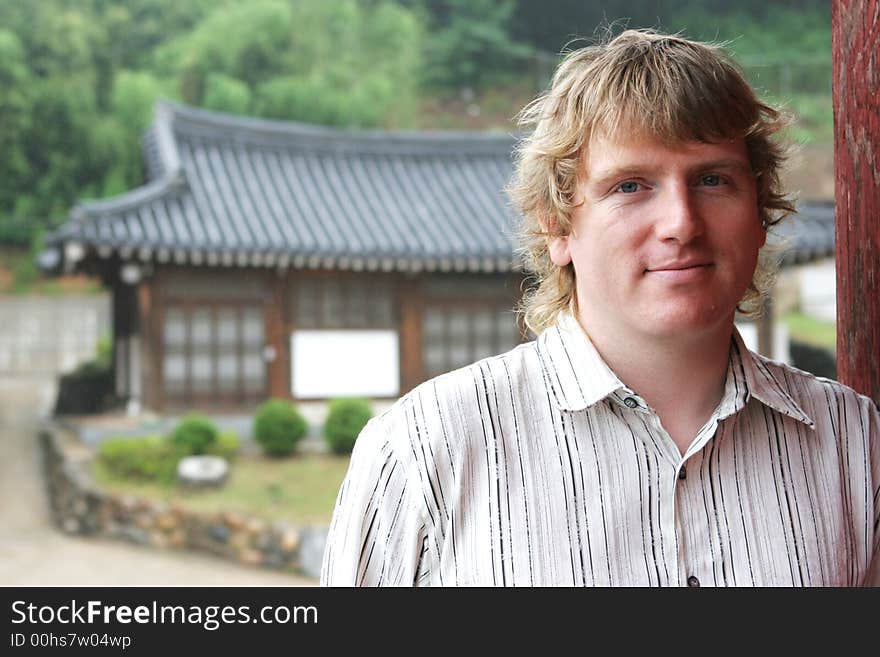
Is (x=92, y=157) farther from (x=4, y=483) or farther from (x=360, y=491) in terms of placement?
(x=360, y=491)

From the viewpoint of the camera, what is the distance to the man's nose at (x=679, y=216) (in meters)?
0.63

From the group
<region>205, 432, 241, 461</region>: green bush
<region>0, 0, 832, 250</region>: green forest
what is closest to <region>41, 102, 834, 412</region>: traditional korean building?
<region>205, 432, 241, 461</region>: green bush

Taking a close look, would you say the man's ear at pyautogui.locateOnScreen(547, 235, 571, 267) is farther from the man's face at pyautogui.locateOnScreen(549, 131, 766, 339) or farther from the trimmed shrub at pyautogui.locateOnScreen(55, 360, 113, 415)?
the trimmed shrub at pyautogui.locateOnScreen(55, 360, 113, 415)

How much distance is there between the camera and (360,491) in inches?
25.7

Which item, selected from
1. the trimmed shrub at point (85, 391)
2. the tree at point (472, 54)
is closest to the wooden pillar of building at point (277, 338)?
the trimmed shrub at point (85, 391)

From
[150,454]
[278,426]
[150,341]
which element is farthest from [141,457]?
[278,426]

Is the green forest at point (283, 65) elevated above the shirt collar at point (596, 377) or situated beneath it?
elevated above

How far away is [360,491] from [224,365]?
564cm

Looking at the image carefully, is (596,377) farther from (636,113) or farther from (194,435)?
(194,435)

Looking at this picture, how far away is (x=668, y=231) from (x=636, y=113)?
79 millimetres

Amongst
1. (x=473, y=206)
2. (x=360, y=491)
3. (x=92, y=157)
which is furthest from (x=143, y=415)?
(x=360, y=491)

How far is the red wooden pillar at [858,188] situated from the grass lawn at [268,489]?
511cm

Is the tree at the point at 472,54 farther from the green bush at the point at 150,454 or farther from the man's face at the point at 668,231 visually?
the man's face at the point at 668,231

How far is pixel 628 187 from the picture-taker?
2.16ft
